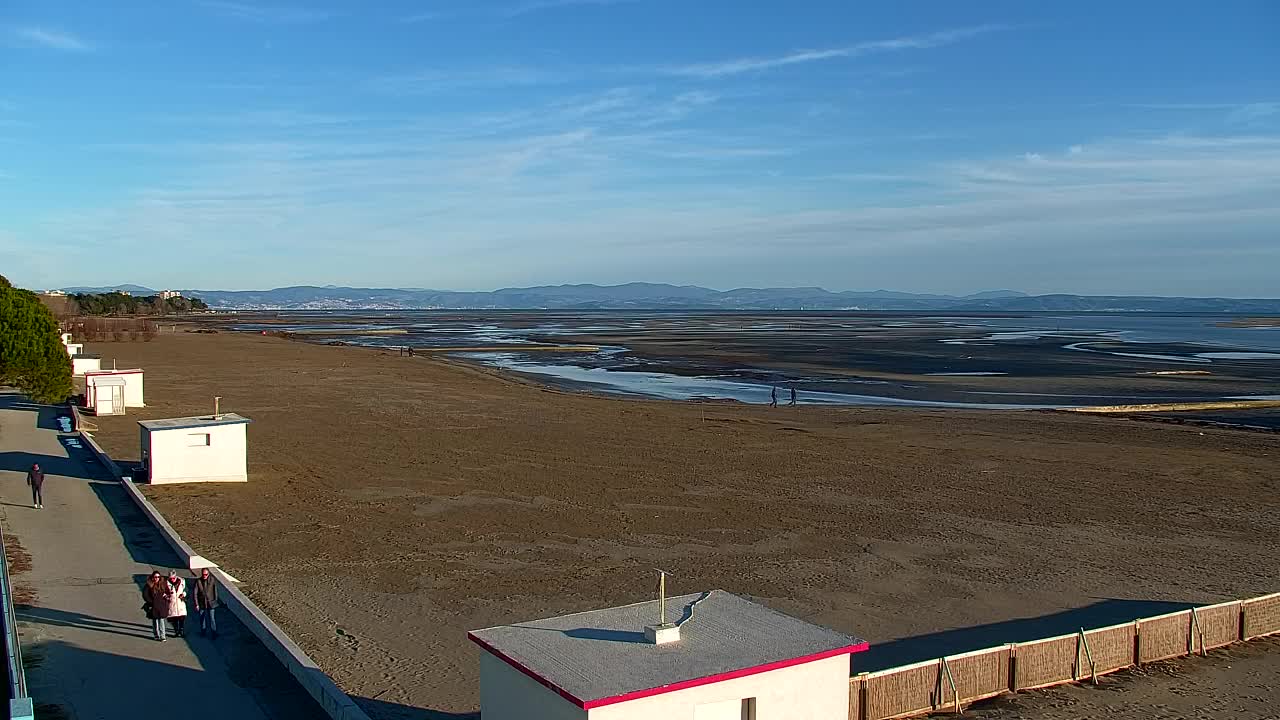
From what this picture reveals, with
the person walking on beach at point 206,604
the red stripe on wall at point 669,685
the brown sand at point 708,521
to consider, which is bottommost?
the brown sand at point 708,521

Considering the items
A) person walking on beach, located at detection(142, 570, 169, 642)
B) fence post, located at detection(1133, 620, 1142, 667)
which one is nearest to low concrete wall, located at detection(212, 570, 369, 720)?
person walking on beach, located at detection(142, 570, 169, 642)

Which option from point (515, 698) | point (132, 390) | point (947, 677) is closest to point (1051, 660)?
point (947, 677)

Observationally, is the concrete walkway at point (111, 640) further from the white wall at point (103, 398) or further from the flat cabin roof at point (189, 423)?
the white wall at point (103, 398)

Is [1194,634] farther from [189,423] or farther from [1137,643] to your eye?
[189,423]

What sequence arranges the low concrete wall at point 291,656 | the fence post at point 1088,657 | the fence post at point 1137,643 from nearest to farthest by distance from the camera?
the low concrete wall at point 291,656, the fence post at point 1088,657, the fence post at point 1137,643

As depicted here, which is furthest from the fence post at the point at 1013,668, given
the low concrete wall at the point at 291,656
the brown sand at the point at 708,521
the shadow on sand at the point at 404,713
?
the low concrete wall at the point at 291,656

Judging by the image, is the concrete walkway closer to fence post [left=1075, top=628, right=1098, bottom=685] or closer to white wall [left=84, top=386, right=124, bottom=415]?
fence post [left=1075, top=628, right=1098, bottom=685]

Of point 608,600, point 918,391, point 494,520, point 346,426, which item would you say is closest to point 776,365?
point 918,391
